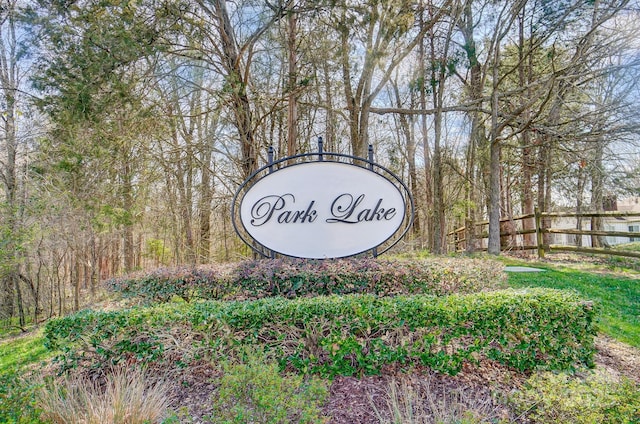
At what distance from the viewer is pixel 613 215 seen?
7145 millimetres


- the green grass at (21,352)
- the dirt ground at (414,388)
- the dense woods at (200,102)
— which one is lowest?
the green grass at (21,352)

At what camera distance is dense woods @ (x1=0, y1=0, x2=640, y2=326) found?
17.7 ft

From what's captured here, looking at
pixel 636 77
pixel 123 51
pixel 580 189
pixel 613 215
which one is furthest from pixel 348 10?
pixel 580 189

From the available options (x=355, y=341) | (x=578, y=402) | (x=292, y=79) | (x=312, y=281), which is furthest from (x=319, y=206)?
(x=578, y=402)

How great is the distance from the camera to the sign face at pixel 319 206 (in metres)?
4.89

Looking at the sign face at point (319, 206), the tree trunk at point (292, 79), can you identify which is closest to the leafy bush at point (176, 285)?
the sign face at point (319, 206)

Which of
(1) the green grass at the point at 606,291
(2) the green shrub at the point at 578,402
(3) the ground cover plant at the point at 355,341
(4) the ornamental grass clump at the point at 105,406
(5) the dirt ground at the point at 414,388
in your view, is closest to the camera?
(2) the green shrub at the point at 578,402

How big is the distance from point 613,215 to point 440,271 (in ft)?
18.0

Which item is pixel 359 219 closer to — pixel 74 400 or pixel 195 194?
→ pixel 74 400

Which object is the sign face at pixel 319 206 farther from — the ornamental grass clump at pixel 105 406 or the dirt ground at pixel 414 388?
the ornamental grass clump at pixel 105 406

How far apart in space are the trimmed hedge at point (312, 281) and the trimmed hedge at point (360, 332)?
1.05 m

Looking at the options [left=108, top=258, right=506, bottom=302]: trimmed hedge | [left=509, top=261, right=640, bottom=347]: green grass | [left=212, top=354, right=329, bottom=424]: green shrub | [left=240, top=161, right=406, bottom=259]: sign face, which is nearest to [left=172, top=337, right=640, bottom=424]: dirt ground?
[left=212, top=354, right=329, bottom=424]: green shrub

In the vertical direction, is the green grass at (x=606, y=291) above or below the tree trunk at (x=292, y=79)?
below

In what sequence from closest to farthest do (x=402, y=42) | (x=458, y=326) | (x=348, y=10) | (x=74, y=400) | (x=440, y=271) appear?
(x=74, y=400) → (x=458, y=326) → (x=440, y=271) → (x=348, y=10) → (x=402, y=42)
